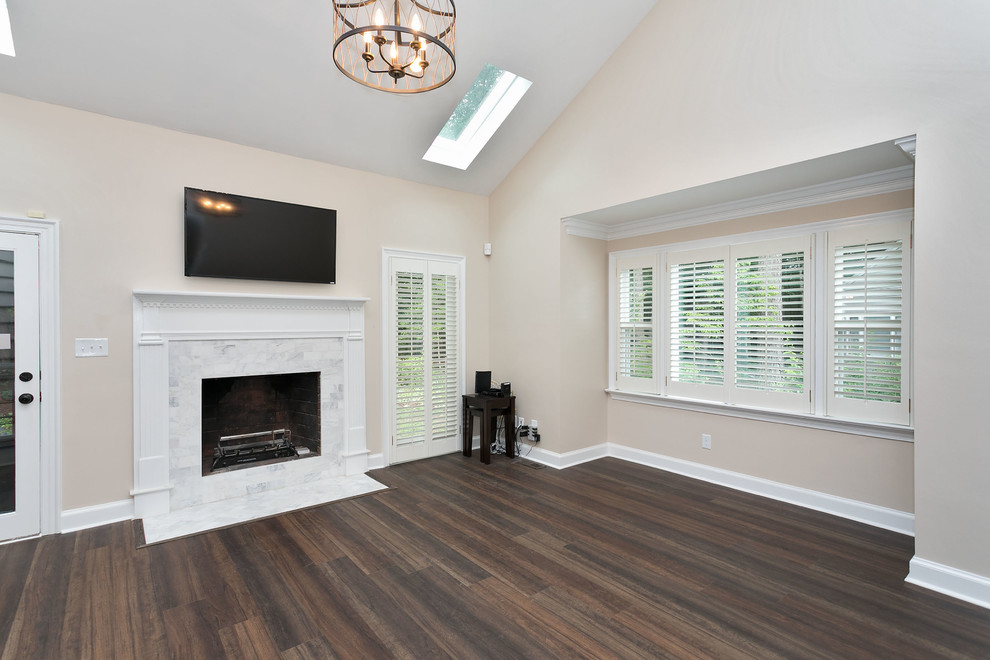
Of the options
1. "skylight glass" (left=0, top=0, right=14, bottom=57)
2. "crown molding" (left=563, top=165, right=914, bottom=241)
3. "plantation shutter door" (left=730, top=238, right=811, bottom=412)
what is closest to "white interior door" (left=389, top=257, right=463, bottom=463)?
"crown molding" (left=563, top=165, right=914, bottom=241)

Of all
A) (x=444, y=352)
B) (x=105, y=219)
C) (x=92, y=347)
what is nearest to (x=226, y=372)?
(x=92, y=347)

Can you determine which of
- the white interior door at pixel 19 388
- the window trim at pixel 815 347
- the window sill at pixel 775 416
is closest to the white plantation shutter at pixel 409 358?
the window sill at pixel 775 416

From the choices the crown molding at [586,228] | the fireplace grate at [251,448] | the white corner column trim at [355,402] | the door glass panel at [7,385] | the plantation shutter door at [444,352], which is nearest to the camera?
the door glass panel at [7,385]

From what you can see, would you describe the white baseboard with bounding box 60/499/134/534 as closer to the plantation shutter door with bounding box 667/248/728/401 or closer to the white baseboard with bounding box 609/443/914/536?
the white baseboard with bounding box 609/443/914/536

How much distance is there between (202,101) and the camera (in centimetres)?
343

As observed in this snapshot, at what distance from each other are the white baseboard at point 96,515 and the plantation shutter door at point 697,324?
14.3ft

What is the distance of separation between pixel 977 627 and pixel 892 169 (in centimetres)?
257

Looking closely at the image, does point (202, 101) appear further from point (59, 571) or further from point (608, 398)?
point (608, 398)

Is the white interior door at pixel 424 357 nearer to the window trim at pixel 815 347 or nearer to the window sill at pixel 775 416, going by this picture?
the window sill at pixel 775 416

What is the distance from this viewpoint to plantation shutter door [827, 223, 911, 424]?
316 centimetres

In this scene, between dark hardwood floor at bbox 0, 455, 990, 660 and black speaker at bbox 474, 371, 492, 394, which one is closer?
dark hardwood floor at bbox 0, 455, 990, 660

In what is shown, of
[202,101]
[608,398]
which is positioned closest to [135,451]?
[202,101]

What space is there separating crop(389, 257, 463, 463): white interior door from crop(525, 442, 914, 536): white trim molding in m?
0.99

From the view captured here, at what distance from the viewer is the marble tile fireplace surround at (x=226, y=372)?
3432mm
